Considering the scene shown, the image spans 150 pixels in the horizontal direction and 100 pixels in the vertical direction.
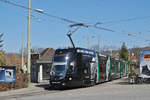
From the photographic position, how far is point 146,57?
28.6 metres

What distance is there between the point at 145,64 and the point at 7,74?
13706 millimetres

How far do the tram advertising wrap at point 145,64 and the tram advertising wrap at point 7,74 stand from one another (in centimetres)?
1285

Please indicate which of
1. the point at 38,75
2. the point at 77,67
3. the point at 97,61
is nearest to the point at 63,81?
the point at 77,67

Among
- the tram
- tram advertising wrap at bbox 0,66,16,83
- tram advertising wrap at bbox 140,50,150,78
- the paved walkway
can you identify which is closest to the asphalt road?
the paved walkway

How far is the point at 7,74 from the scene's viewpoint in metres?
23.2

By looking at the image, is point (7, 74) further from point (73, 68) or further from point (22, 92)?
point (73, 68)

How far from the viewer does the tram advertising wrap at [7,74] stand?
891 inches

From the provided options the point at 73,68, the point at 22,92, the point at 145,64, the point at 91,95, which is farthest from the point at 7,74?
the point at 145,64

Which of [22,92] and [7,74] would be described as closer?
[22,92]

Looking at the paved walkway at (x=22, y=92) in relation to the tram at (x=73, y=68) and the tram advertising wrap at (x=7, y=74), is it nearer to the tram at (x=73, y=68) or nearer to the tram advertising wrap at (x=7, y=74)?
the tram advertising wrap at (x=7, y=74)

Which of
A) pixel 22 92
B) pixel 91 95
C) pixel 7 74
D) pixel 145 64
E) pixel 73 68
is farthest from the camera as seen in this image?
pixel 145 64

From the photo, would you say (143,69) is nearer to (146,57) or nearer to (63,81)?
(146,57)

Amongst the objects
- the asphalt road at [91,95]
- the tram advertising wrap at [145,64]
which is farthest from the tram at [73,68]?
the tram advertising wrap at [145,64]

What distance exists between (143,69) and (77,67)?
27.7 feet
